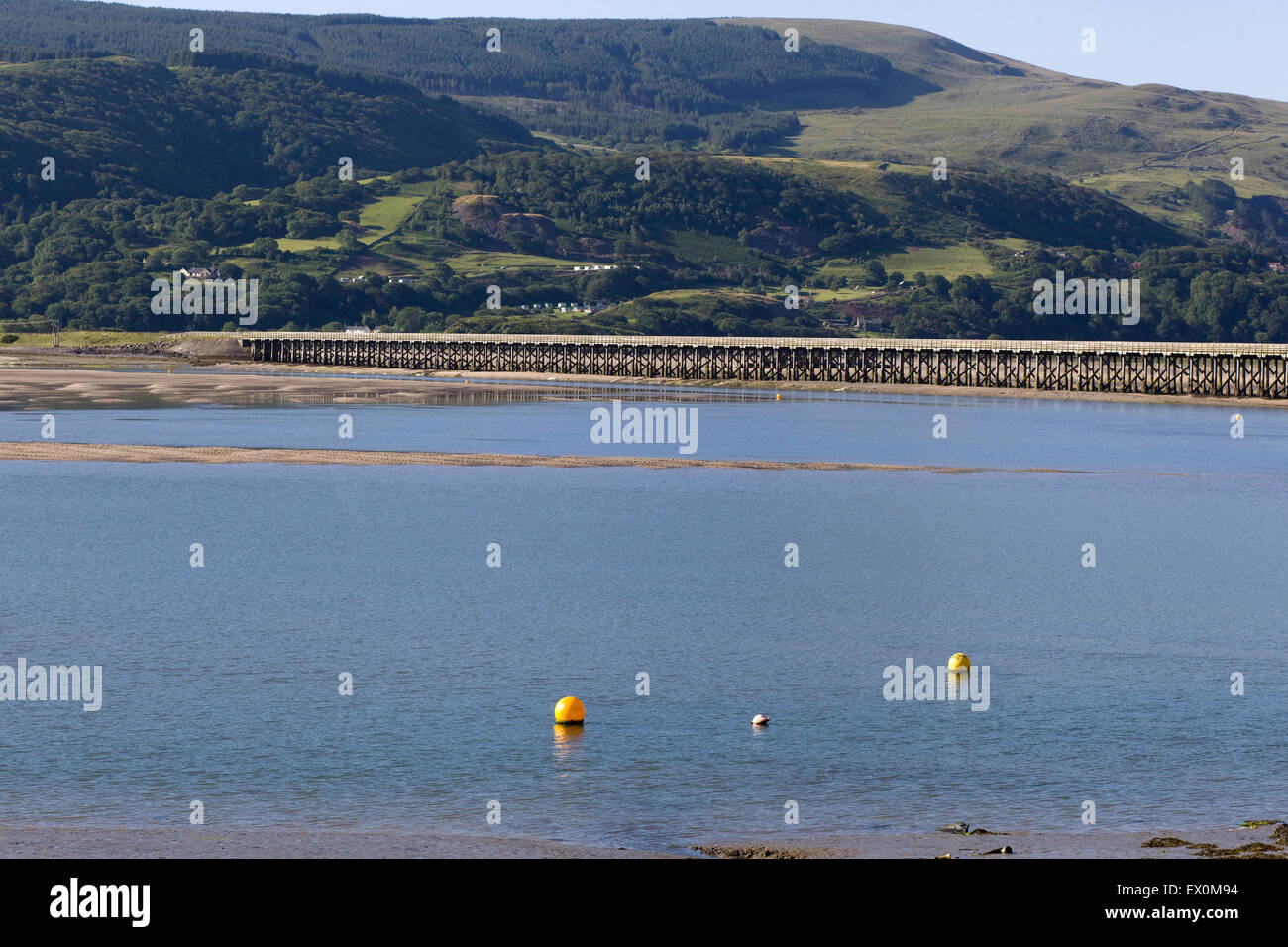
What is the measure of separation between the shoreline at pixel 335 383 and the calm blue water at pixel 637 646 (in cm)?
5720

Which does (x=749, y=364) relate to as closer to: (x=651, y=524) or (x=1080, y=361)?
(x=1080, y=361)

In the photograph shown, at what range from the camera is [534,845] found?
66.4ft

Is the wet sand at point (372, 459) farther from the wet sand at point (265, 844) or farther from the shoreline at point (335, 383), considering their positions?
the wet sand at point (265, 844)

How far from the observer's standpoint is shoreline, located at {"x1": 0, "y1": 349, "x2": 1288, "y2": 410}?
12406 cm

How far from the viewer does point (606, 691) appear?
29656 millimetres

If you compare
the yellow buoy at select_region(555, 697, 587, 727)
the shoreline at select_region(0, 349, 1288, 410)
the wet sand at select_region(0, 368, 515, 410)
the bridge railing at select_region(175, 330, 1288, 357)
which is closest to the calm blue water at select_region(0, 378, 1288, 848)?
the yellow buoy at select_region(555, 697, 587, 727)

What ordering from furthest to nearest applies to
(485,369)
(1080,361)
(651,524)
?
(485,369) < (1080,361) < (651,524)

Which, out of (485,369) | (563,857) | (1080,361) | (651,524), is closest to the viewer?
(563,857)

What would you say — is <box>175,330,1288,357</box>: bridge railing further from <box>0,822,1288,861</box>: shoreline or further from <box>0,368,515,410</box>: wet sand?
<box>0,822,1288,861</box>: shoreline

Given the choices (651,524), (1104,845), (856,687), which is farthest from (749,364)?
(1104,845)

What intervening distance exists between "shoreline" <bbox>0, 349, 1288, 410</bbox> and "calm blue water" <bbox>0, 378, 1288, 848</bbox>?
57.2 meters

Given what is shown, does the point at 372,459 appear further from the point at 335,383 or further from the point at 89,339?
the point at 89,339

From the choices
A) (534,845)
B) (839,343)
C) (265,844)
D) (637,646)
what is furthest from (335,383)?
(534,845)

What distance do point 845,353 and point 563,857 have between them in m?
137
